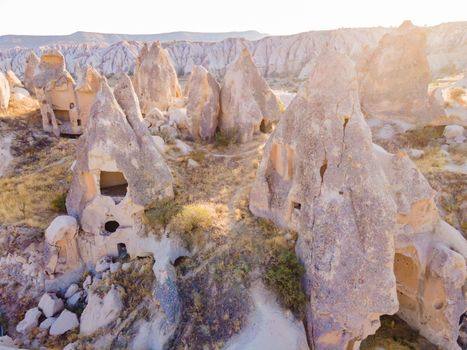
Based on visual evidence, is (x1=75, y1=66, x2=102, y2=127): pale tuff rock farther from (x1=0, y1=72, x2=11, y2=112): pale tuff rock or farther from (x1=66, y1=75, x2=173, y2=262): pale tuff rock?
(x1=66, y1=75, x2=173, y2=262): pale tuff rock

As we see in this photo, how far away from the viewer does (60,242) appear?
9711 mm

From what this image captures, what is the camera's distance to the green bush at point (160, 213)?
9.55 meters

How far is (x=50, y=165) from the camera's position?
14422 millimetres

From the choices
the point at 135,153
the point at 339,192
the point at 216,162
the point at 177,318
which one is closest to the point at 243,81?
the point at 216,162

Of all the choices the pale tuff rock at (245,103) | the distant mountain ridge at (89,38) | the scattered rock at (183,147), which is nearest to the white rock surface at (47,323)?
the scattered rock at (183,147)

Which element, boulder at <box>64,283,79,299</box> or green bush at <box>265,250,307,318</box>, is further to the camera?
boulder at <box>64,283,79,299</box>

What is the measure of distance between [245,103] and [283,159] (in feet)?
21.4

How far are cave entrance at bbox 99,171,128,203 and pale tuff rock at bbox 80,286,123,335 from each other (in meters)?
3.42

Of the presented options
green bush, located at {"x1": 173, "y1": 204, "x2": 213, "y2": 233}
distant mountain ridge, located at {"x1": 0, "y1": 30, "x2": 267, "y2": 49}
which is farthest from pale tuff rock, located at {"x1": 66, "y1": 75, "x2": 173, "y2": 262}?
distant mountain ridge, located at {"x1": 0, "y1": 30, "x2": 267, "y2": 49}

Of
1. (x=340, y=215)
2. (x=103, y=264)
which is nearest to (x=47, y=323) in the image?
(x=103, y=264)

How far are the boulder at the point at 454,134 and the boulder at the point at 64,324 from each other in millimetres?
14779

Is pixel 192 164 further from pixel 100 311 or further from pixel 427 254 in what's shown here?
pixel 427 254

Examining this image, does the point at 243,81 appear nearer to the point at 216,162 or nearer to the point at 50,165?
the point at 216,162

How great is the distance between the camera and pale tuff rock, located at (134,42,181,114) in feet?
67.5
